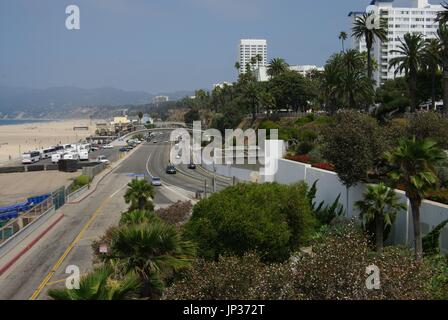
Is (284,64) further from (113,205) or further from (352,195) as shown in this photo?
(352,195)

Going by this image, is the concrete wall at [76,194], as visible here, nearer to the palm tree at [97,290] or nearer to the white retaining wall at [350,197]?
the white retaining wall at [350,197]

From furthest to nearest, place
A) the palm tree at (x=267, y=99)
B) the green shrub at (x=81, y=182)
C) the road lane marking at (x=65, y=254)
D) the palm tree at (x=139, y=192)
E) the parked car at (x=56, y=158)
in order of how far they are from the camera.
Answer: the palm tree at (x=267, y=99) < the parked car at (x=56, y=158) < the green shrub at (x=81, y=182) < the palm tree at (x=139, y=192) < the road lane marking at (x=65, y=254)

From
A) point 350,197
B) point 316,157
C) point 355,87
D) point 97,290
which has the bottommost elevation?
point 350,197

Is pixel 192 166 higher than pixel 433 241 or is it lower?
lower

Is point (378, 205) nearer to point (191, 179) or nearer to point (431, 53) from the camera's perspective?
point (431, 53)

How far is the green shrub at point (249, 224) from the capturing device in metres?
21.6

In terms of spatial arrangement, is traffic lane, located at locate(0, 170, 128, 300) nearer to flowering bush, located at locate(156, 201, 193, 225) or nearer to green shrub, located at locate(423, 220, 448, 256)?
flowering bush, located at locate(156, 201, 193, 225)

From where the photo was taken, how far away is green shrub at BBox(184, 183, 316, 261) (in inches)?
849

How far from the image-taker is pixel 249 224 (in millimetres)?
21531

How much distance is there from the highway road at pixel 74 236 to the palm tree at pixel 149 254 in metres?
10.8

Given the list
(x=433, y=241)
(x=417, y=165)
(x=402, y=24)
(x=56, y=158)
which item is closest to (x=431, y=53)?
(x=433, y=241)

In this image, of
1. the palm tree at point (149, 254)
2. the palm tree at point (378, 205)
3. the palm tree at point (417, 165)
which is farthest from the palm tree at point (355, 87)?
the palm tree at point (149, 254)

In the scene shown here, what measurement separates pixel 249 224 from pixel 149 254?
24.1 feet
